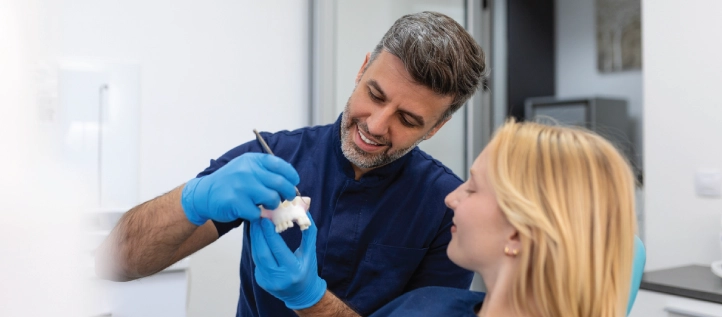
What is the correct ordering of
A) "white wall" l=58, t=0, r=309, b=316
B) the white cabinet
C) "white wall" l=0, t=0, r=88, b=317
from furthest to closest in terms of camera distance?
"white wall" l=58, t=0, r=309, b=316, the white cabinet, "white wall" l=0, t=0, r=88, b=317

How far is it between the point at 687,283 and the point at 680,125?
0.68 m

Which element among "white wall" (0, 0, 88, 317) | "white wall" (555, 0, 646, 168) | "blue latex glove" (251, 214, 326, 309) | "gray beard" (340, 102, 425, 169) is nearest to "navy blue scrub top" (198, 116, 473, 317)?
"gray beard" (340, 102, 425, 169)

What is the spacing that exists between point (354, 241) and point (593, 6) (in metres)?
3.26

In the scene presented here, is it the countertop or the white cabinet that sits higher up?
the countertop

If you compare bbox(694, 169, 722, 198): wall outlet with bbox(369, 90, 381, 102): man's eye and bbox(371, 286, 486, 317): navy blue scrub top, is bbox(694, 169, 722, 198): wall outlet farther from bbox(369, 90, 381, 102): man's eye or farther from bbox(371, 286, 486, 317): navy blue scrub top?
bbox(369, 90, 381, 102): man's eye

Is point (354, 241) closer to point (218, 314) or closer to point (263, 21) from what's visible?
point (218, 314)

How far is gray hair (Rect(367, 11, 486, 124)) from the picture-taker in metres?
1.25

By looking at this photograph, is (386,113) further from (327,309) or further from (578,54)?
(578,54)

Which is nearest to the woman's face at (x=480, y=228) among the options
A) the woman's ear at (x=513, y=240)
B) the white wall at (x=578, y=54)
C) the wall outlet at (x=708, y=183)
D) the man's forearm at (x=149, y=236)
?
the woman's ear at (x=513, y=240)

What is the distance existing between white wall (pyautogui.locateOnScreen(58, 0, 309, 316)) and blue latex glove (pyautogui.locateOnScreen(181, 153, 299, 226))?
4.91ft

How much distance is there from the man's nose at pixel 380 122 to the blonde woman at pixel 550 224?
0.87 ft

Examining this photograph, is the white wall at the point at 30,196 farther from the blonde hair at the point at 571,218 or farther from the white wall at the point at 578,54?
the white wall at the point at 578,54

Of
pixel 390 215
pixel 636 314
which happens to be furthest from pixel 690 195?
pixel 390 215

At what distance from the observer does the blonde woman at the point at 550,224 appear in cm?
99
